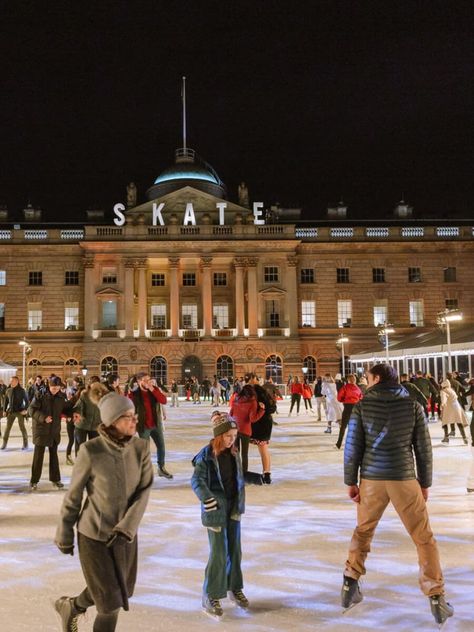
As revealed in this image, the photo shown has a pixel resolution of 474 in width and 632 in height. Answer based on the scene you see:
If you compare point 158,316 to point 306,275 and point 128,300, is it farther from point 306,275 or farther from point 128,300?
point 306,275

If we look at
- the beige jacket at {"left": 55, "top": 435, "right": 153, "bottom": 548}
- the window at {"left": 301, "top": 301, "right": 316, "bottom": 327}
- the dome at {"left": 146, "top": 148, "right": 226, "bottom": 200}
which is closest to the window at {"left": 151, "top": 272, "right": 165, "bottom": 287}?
the dome at {"left": 146, "top": 148, "right": 226, "bottom": 200}

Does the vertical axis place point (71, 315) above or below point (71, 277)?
below

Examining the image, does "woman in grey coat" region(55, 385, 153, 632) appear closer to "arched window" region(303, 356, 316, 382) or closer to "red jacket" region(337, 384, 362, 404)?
"red jacket" region(337, 384, 362, 404)

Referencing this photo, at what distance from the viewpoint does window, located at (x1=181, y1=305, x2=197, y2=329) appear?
60188mm

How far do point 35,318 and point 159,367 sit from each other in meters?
11.7

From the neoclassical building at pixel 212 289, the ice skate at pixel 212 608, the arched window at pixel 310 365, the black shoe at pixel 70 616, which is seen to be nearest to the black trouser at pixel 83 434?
the ice skate at pixel 212 608

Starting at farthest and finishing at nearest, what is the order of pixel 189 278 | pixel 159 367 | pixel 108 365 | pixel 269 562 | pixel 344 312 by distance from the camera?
pixel 189 278 → pixel 344 312 → pixel 159 367 → pixel 108 365 → pixel 269 562

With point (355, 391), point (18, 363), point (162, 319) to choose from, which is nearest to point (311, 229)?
point (162, 319)

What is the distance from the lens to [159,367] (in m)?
57.8

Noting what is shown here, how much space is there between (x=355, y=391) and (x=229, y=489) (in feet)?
35.5

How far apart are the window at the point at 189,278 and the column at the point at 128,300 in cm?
491

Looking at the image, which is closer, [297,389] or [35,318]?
[297,389]

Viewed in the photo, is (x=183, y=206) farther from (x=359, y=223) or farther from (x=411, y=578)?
(x=411, y=578)

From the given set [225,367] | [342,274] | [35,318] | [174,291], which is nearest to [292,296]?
[342,274]
